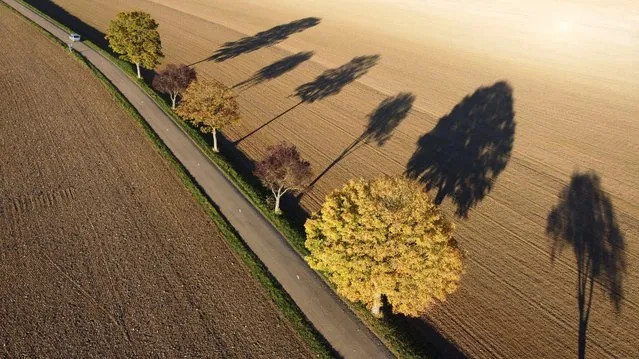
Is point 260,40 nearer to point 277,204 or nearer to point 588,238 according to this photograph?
point 277,204

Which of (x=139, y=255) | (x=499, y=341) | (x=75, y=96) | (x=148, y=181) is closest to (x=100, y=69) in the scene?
(x=75, y=96)

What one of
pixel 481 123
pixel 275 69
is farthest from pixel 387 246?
pixel 275 69

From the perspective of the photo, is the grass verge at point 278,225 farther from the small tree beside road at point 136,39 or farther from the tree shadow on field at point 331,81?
the tree shadow on field at point 331,81

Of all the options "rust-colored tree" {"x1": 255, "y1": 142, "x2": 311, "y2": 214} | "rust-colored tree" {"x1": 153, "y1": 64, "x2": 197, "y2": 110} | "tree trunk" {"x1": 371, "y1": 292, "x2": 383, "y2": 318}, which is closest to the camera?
"tree trunk" {"x1": 371, "y1": 292, "x2": 383, "y2": 318}

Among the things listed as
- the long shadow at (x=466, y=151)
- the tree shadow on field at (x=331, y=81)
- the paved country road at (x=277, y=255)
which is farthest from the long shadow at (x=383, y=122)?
the tree shadow on field at (x=331, y=81)

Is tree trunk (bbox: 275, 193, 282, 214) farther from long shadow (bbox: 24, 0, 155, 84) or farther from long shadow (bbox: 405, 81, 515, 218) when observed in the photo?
long shadow (bbox: 24, 0, 155, 84)

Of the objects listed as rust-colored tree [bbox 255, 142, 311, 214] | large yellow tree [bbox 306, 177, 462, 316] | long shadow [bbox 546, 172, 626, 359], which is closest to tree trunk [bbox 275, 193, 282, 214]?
rust-colored tree [bbox 255, 142, 311, 214]

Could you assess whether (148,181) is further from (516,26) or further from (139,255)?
(516,26)
